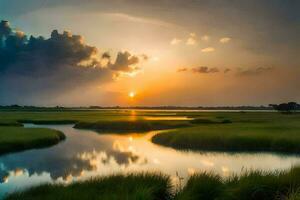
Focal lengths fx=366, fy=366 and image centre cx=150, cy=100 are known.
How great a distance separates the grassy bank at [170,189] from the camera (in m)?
14.9

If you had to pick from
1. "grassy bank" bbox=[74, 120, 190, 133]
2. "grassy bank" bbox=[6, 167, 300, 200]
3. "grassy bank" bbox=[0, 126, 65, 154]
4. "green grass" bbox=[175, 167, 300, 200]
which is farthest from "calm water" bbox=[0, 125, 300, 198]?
"grassy bank" bbox=[74, 120, 190, 133]

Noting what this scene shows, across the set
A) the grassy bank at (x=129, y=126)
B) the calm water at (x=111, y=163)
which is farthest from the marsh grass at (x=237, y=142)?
the grassy bank at (x=129, y=126)

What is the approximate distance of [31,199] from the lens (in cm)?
1523

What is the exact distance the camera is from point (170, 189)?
17.3 metres

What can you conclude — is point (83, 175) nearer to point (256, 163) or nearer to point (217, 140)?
point (256, 163)

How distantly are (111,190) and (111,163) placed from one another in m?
13.6

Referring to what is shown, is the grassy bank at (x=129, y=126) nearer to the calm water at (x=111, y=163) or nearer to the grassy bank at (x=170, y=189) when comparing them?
the calm water at (x=111, y=163)

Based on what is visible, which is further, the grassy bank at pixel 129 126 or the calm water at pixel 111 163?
Result: the grassy bank at pixel 129 126

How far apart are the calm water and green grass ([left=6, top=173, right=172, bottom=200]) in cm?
402

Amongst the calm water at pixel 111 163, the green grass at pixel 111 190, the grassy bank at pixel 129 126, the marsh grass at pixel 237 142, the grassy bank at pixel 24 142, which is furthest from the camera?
the grassy bank at pixel 129 126

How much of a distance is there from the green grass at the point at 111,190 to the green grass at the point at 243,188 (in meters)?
1.26

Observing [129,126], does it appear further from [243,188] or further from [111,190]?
[243,188]

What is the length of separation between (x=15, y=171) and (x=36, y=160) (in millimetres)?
4517

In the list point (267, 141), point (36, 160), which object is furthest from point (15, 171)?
point (267, 141)
